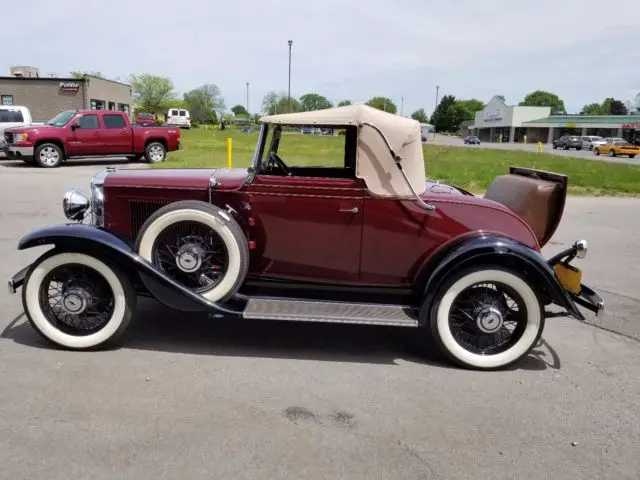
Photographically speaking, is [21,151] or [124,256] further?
[21,151]

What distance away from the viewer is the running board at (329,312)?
3.70m

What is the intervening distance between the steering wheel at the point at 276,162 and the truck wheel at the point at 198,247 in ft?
2.28

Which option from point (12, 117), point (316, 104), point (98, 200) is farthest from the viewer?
point (12, 117)

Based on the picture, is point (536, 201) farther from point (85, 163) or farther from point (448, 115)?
point (448, 115)

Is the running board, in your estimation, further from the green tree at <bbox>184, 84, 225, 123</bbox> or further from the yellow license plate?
the green tree at <bbox>184, 84, 225, 123</bbox>

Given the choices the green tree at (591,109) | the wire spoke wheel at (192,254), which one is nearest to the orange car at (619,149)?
the wire spoke wheel at (192,254)

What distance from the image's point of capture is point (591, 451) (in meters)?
2.86

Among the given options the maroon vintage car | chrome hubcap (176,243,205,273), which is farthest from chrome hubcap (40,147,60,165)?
chrome hubcap (176,243,205,273)

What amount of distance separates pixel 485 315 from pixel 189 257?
2.23 metres

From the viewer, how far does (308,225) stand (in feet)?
13.0

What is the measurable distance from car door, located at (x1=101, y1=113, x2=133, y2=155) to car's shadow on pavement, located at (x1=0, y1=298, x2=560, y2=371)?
1378 cm

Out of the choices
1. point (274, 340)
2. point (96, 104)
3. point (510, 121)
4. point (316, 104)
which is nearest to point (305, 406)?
point (274, 340)

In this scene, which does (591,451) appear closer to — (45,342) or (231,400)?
(231,400)

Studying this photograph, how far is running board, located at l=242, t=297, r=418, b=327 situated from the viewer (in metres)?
3.70
